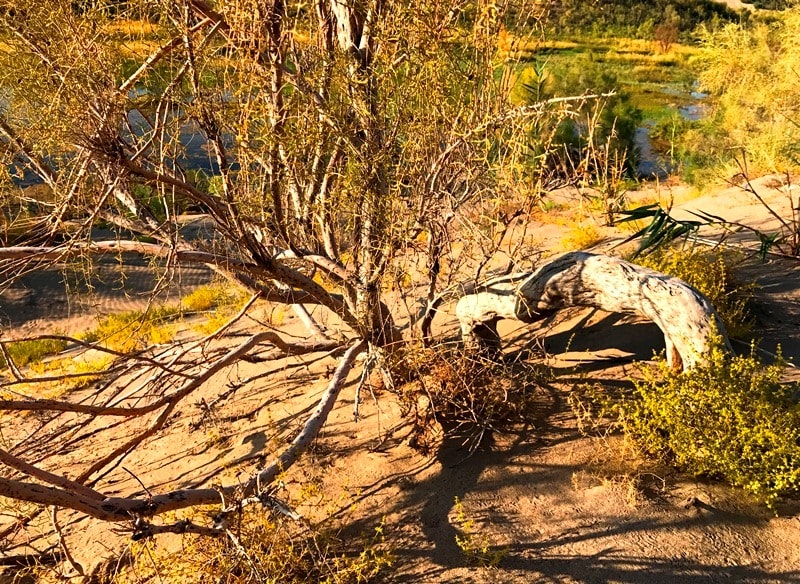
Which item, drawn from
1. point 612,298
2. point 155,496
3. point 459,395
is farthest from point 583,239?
point 155,496

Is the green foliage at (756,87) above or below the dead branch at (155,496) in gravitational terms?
above

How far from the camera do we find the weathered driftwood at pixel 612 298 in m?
3.76

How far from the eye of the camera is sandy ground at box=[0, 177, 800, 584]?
121 inches

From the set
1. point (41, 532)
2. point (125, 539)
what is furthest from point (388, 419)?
point (41, 532)

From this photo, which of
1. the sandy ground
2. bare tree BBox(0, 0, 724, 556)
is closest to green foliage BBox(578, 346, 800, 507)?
the sandy ground

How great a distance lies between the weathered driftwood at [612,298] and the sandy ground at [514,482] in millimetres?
672

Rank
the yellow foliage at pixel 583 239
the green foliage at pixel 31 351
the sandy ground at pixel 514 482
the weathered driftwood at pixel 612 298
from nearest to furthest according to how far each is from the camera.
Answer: the sandy ground at pixel 514 482 → the weathered driftwood at pixel 612 298 → the yellow foliage at pixel 583 239 → the green foliage at pixel 31 351

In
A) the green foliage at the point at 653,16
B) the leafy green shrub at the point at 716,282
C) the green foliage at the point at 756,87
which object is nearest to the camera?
the leafy green shrub at the point at 716,282

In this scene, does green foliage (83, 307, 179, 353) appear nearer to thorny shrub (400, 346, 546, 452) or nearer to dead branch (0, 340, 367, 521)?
thorny shrub (400, 346, 546, 452)

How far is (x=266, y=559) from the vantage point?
9.79 feet

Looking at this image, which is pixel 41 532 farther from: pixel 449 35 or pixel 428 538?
pixel 449 35

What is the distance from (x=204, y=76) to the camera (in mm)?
3652

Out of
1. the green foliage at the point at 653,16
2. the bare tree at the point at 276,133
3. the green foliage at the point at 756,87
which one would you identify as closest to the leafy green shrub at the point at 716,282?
the bare tree at the point at 276,133

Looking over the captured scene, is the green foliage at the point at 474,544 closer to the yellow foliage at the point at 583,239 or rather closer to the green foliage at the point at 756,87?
the yellow foliage at the point at 583,239
